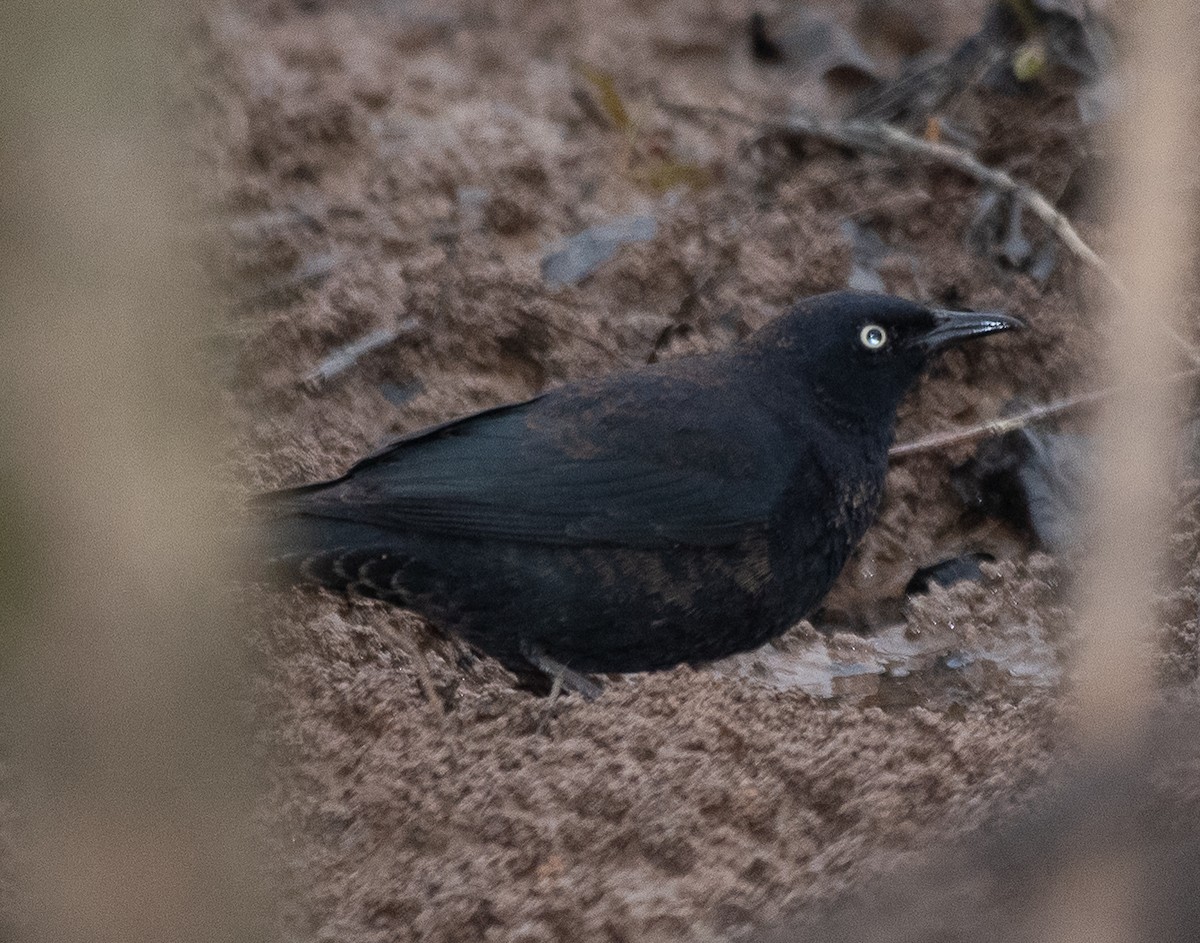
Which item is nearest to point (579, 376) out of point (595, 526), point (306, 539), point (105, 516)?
point (595, 526)

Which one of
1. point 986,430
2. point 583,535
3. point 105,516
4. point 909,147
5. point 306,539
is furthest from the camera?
point 909,147

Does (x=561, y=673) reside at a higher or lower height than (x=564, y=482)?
lower

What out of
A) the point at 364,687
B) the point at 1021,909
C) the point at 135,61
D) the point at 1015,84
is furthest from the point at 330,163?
the point at 1021,909

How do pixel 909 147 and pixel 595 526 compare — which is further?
pixel 909 147

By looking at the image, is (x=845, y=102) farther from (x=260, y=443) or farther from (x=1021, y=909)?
(x=1021, y=909)

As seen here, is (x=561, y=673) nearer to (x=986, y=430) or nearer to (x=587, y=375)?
(x=587, y=375)

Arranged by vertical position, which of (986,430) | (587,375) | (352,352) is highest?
(352,352)

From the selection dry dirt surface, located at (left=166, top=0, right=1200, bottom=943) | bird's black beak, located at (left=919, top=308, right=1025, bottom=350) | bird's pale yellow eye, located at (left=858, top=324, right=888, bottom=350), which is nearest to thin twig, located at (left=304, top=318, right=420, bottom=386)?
dry dirt surface, located at (left=166, top=0, right=1200, bottom=943)

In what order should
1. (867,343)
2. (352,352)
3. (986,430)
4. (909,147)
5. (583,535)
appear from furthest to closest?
(909,147) → (352,352) → (986,430) → (867,343) → (583,535)
